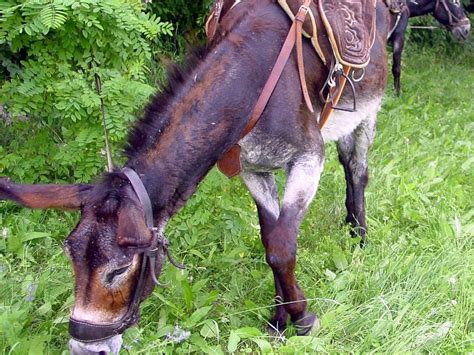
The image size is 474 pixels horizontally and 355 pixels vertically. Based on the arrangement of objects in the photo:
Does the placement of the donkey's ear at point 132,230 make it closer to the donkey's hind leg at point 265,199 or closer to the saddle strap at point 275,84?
the saddle strap at point 275,84

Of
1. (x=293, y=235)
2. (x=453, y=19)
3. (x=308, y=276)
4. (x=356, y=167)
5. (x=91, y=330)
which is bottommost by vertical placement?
(x=453, y=19)

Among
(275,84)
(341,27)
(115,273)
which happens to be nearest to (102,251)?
(115,273)

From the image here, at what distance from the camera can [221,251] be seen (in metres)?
3.84

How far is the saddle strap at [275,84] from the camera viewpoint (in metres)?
2.64

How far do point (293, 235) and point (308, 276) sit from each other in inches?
33.2

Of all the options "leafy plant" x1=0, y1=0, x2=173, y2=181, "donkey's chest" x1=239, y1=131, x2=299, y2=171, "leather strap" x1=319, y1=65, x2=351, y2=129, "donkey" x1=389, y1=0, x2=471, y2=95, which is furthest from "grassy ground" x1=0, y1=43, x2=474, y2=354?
"donkey" x1=389, y1=0, x2=471, y2=95

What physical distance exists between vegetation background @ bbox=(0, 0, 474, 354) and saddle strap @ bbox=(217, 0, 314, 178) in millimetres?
477

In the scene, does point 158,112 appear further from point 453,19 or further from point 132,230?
point 453,19

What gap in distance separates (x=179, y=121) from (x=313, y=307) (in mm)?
1343

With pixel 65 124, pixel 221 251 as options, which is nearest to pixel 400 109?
pixel 221 251

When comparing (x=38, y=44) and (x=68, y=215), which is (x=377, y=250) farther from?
(x=38, y=44)

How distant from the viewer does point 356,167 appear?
4.26 meters

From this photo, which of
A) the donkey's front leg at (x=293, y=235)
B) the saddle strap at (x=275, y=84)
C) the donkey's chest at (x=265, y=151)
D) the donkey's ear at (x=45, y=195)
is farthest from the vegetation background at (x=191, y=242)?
the donkey's ear at (x=45, y=195)

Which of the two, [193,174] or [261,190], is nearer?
[193,174]
